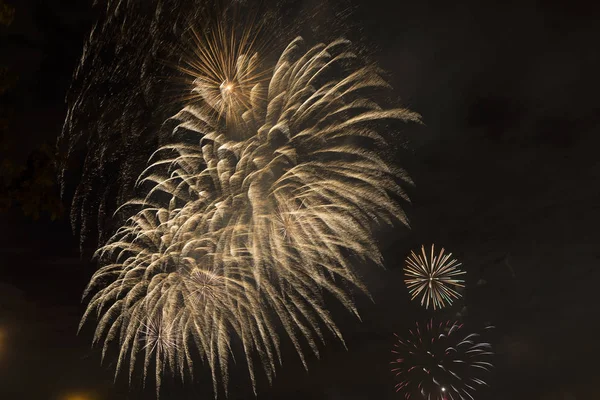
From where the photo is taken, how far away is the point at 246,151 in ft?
64.6

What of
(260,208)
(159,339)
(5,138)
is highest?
(260,208)

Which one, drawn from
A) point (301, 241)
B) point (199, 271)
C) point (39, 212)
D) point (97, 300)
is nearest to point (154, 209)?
point (199, 271)

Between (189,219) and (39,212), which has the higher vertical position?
(189,219)

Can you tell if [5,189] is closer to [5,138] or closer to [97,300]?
[5,138]

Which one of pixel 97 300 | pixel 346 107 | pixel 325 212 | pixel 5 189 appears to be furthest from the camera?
pixel 97 300

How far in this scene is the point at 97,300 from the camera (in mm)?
21734

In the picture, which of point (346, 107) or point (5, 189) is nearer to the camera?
point (5, 189)

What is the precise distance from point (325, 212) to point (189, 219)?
17.8 ft

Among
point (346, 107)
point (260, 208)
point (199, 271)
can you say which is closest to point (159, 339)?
point (199, 271)

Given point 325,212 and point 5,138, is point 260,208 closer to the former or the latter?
point 325,212

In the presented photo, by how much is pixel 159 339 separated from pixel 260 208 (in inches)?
303

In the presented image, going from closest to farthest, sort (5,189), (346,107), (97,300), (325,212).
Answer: (5,189)
(346,107)
(325,212)
(97,300)

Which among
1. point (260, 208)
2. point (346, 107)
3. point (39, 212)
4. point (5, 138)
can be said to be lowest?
point (39, 212)

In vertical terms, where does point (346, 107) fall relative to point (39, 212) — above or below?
above
